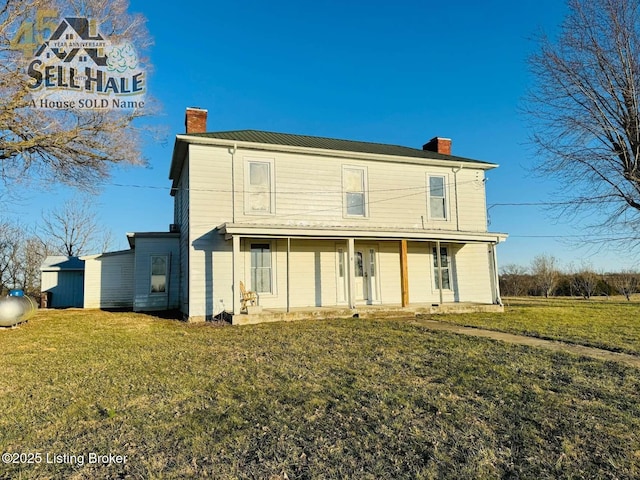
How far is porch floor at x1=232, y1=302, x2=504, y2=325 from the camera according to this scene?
10781 millimetres

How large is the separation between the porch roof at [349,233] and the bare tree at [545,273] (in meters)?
15.1

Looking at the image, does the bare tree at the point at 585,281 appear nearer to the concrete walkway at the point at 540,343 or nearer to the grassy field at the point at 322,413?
the concrete walkway at the point at 540,343

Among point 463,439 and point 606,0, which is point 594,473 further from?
point 606,0

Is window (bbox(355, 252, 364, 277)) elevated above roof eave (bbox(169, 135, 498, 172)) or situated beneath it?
situated beneath

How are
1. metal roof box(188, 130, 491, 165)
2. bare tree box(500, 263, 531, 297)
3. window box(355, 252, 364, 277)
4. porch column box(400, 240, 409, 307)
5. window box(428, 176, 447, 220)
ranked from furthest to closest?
bare tree box(500, 263, 531, 297) < window box(428, 176, 447, 220) < window box(355, 252, 364, 277) < metal roof box(188, 130, 491, 165) < porch column box(400, 240, 409, 307)

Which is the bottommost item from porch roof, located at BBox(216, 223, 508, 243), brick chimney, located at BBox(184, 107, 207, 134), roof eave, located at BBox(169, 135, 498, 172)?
porch roof, located at BBox(216, 223, 508, 243)

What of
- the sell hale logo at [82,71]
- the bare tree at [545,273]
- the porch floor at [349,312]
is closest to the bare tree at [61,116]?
the sell hale logo at [82,71]

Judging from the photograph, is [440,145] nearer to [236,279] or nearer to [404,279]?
[404,279]

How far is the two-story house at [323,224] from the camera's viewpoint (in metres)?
11.9

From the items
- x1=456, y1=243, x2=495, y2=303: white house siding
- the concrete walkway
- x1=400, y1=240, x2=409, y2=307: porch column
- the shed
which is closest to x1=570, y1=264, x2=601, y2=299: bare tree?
x1=456, y1=243, x2=495, y2=303: white house siding

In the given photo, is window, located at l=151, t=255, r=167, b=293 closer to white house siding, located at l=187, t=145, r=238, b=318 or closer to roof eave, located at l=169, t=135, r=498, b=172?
roof eave, located at l=169, t=135, r=498, b=172

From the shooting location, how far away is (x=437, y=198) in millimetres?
14984

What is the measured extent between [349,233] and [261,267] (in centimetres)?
300

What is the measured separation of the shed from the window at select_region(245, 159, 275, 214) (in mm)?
15206
